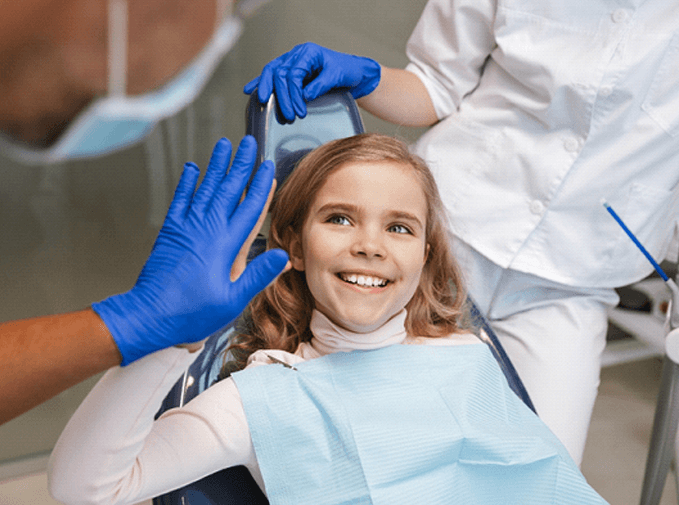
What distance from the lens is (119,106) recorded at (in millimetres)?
291

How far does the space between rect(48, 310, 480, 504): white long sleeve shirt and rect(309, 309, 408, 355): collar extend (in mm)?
184

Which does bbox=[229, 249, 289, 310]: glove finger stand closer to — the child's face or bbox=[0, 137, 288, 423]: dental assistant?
bbox=[0, 137, 288, 423]: dental assistant

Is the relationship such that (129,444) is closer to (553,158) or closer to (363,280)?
(363,280)

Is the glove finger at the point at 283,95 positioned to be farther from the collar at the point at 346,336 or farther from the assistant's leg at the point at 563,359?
the assistant's leg at the point at 563,359

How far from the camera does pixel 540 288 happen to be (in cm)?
142

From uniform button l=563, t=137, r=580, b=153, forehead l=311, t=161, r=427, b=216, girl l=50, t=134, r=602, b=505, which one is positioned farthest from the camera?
uniform button l=563, t=137, r=580, b=153

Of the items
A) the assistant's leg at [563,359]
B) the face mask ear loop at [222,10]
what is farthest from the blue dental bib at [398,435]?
the face mask ear loop at [222,10]

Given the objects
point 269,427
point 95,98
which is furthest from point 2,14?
point 269,427

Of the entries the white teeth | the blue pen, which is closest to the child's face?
the white teeth

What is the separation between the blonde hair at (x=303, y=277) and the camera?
114cm

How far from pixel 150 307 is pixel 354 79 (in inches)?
32.1

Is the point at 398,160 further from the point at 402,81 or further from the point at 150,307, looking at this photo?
the point at 150,307

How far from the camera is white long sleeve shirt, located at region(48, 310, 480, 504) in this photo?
2.35ft

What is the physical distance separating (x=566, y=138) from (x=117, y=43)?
1.21 metres
